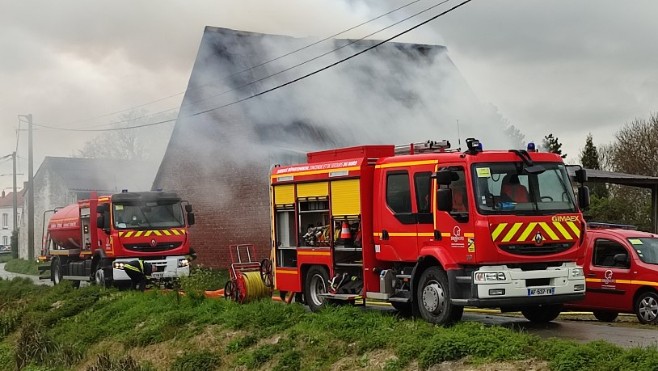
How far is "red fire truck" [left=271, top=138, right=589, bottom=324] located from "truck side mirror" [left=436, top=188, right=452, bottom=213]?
3 centimetres

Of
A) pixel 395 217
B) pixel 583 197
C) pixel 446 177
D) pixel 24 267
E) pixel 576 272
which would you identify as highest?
pixel 446 177

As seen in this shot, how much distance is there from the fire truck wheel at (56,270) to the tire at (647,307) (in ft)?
62.1

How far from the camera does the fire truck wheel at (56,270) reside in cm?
2722

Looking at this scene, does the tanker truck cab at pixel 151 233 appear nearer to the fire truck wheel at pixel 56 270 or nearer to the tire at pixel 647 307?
the fire truck wheel at pixel 56 270

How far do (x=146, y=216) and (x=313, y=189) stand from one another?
927 cm

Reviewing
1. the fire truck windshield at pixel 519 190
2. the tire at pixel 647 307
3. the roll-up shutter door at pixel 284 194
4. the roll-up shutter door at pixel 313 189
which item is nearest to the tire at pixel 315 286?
the roll-up shutter door at pixel 313 189

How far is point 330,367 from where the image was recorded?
434 inches

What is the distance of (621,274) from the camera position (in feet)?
46.4

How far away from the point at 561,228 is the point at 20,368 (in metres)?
10.5

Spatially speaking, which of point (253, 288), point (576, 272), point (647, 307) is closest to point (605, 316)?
point (647, 307)

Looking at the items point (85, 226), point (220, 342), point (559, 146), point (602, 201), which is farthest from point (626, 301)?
point (559, 146)

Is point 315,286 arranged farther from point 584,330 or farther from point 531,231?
point 584,330

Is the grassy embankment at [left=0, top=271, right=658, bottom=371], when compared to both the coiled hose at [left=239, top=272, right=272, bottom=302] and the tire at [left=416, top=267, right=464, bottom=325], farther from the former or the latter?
the coiled hose at [left=239, top=272, right=272, bottom=302]

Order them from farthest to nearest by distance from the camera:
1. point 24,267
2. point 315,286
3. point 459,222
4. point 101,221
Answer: point 24,267 < point 101,221 < point 315,286 < point 459,222
